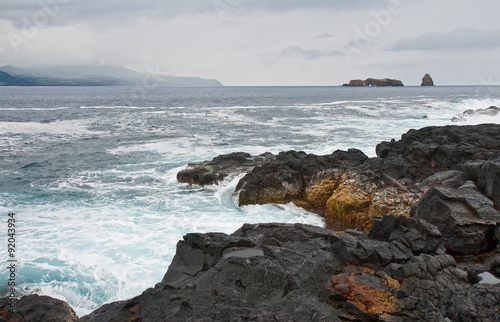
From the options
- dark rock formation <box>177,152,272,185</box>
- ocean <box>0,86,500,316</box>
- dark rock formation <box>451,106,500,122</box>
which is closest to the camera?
ocean <box>0,86,500,316</box>

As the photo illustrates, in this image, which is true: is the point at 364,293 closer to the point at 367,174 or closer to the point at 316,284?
the point at 316,284

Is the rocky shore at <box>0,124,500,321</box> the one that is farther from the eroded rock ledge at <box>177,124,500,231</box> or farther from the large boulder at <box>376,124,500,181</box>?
the large boulder at <box>376,124,500,181</box>

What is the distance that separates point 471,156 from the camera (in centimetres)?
1538

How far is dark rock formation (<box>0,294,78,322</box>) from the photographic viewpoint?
6.13m

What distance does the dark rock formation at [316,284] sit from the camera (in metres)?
5.34

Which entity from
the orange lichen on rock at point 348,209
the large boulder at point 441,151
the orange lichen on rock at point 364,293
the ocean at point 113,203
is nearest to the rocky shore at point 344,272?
the orange lichen on rock at point 364,293

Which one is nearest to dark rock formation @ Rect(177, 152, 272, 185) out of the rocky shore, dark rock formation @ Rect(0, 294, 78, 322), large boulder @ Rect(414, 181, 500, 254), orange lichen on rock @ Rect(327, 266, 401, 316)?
the rocky shore

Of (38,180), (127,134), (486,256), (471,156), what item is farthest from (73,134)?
(486,256)

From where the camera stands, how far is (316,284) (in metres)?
6.09

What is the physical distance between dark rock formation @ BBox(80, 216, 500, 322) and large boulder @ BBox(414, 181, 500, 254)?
1.81m

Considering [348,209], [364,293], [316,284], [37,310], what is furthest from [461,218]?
[37,310]

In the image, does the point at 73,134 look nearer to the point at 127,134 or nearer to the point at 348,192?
the point at 127,134

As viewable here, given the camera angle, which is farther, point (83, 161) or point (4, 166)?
point (83, 161)

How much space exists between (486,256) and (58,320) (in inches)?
344
